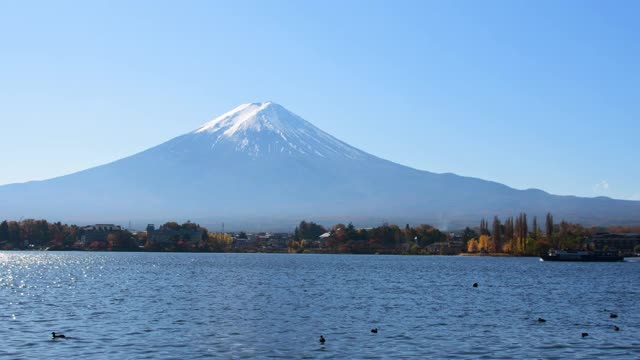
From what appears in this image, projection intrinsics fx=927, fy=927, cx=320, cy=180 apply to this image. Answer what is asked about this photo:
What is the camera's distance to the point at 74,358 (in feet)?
125

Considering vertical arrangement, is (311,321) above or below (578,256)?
below

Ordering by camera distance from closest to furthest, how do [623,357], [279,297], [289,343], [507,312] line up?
[623,357] → [289,343] → [507,312] → [279,297]

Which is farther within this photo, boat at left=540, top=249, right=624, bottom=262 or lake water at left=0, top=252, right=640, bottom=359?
boat at left=540, top=249, right=624, bottom=262

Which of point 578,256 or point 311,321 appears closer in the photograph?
point 311,321

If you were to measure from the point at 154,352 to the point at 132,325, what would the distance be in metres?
9.90

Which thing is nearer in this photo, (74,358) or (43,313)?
(74,358)

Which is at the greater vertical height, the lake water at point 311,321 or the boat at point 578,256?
the boat at point 578,256

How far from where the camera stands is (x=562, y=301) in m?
72.0

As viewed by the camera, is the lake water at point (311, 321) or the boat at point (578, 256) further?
the boat at point (578, 256)

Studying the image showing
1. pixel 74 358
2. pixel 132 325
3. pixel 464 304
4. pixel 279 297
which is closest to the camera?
pixel 74 358

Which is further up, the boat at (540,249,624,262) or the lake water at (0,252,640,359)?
the boat at (540,249,624,262)

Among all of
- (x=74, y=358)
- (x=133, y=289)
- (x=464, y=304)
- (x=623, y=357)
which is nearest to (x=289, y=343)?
(x=74, y=358)

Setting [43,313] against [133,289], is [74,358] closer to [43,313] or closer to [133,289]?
[43,313]

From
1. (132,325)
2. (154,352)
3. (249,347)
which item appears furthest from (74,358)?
A: (132,325)
